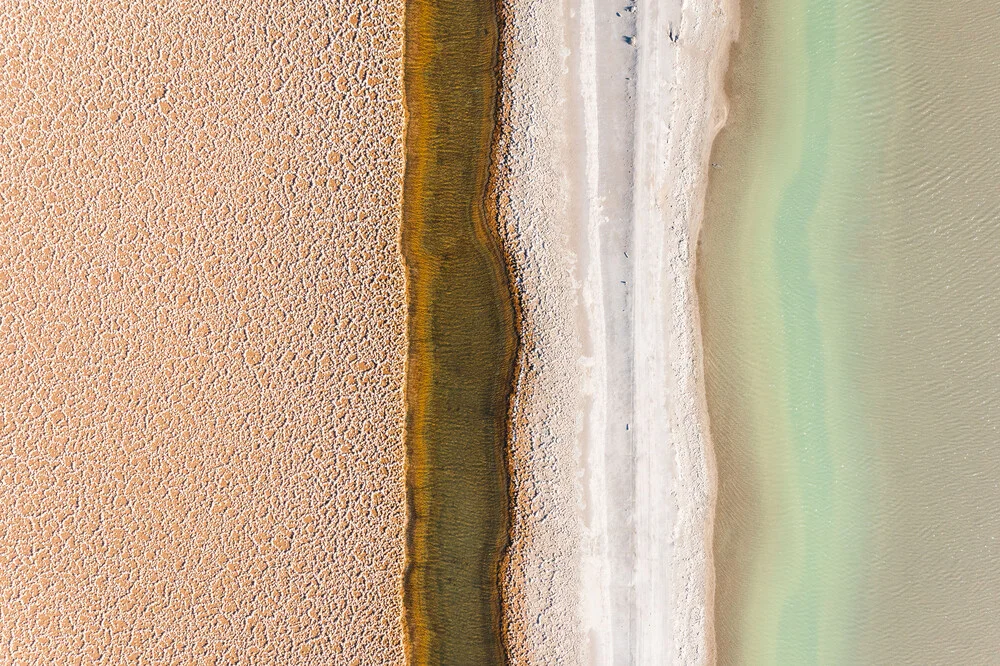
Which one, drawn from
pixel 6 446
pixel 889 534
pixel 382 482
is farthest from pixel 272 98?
pixel 889 534

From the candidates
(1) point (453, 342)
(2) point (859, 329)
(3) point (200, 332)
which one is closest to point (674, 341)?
(2) point (859, 329)

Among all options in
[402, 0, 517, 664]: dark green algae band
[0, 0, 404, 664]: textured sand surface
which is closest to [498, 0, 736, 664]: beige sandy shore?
[402, 0, 517, 664]: dark green algae band

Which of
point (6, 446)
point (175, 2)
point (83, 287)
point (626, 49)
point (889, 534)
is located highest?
point (175, 2)

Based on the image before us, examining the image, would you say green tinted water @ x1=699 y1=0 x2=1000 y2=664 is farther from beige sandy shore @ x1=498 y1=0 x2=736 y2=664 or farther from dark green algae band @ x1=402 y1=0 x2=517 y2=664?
dark green algae band @ x1=402 y1=0 x2=517 y2=664

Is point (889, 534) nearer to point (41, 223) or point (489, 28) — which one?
point (489, 28)

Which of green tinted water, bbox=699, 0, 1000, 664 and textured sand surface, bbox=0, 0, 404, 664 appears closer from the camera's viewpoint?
textured sand surface, bbox=0, 0, 404, 664

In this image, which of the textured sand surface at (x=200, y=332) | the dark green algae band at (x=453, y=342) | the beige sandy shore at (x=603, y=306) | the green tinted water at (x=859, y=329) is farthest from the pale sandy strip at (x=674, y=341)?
the textured sand surface at (x=200, y=332)
